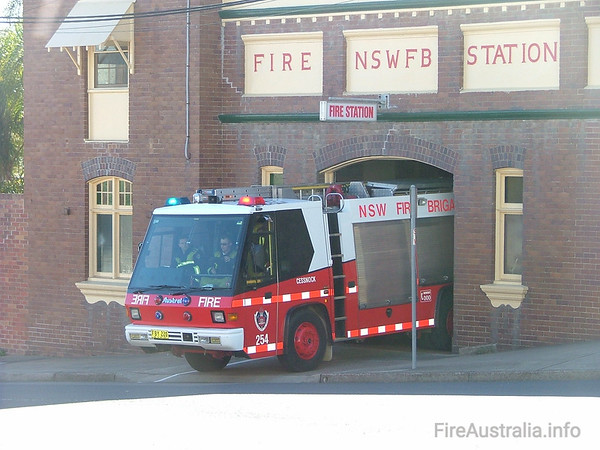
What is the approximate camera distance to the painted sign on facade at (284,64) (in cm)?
1867

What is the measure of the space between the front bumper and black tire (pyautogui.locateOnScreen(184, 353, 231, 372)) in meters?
1.04

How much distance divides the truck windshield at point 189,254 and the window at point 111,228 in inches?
214

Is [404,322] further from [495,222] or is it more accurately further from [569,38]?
[569,38]

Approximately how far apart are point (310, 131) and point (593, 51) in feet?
16.8

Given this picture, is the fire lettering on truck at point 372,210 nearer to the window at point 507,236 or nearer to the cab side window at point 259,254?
the cab side window at point 259,254

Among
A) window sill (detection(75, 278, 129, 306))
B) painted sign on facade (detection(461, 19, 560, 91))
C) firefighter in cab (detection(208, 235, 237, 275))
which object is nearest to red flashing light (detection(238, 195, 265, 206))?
firefighter in cab (detection(208, 235, 237, 275))

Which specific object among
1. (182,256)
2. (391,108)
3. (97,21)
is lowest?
(182,256)

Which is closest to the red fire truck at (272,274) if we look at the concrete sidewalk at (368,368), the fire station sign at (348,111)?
the concrete sidewalk at (368,368)

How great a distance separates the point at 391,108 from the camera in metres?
18.0

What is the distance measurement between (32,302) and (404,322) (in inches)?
334

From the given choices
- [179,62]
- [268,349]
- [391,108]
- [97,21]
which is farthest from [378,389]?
[97,21]

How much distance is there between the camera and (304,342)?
1508cm

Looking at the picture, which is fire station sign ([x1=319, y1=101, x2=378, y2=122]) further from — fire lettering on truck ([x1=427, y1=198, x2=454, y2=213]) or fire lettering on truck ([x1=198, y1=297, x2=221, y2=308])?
fire lettering on truck ([x1=198, y1=297, x2=221, y2=308])

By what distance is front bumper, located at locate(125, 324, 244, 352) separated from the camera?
14.0m
